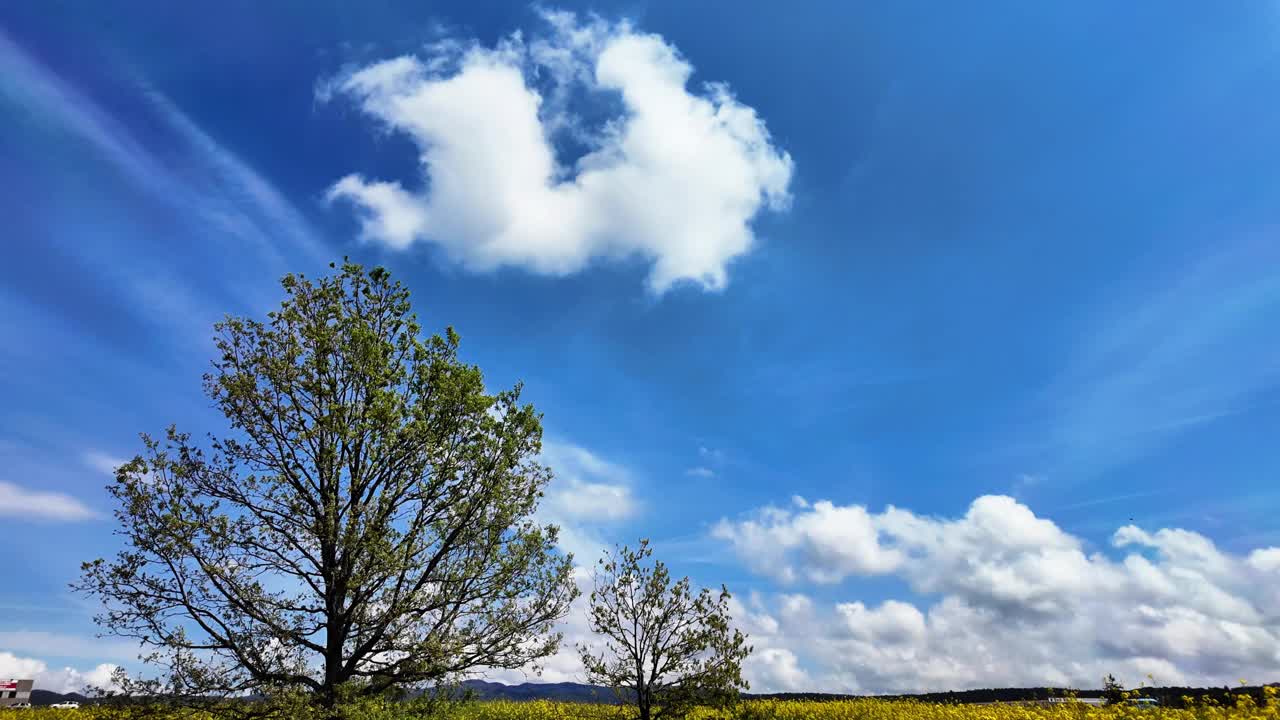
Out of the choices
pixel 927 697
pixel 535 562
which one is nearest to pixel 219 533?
pixel 535 562

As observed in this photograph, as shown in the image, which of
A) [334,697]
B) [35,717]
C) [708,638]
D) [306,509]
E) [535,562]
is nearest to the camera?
[334,697]

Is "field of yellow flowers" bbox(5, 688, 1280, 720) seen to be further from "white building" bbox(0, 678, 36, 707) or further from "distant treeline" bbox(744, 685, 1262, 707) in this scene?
"white building" bbox(0, 678, 36, 707)

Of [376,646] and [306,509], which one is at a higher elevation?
[306,509]

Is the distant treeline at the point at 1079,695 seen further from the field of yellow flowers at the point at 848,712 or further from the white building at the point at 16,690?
the white building at the point at 16,690

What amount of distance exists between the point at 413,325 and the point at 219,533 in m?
6.86

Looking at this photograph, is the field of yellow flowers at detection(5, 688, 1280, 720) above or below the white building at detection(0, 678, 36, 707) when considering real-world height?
above

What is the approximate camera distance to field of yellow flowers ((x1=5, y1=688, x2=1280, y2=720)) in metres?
12.3

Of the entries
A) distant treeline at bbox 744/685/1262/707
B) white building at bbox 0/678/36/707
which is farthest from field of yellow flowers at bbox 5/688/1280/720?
white building at bbox 0/678/36/707

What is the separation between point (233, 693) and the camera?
49.0ft

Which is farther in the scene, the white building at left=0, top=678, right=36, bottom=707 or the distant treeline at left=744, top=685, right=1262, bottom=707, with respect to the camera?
the white building at left=0, top=678, right=36, bottom=707

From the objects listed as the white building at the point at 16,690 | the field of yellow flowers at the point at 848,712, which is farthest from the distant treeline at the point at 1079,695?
the white building at the point at 16,690

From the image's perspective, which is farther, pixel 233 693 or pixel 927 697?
pixel 927 697

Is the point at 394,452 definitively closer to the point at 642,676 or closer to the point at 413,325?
the point at 413,325

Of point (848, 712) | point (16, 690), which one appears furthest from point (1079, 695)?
point (16, 690)
